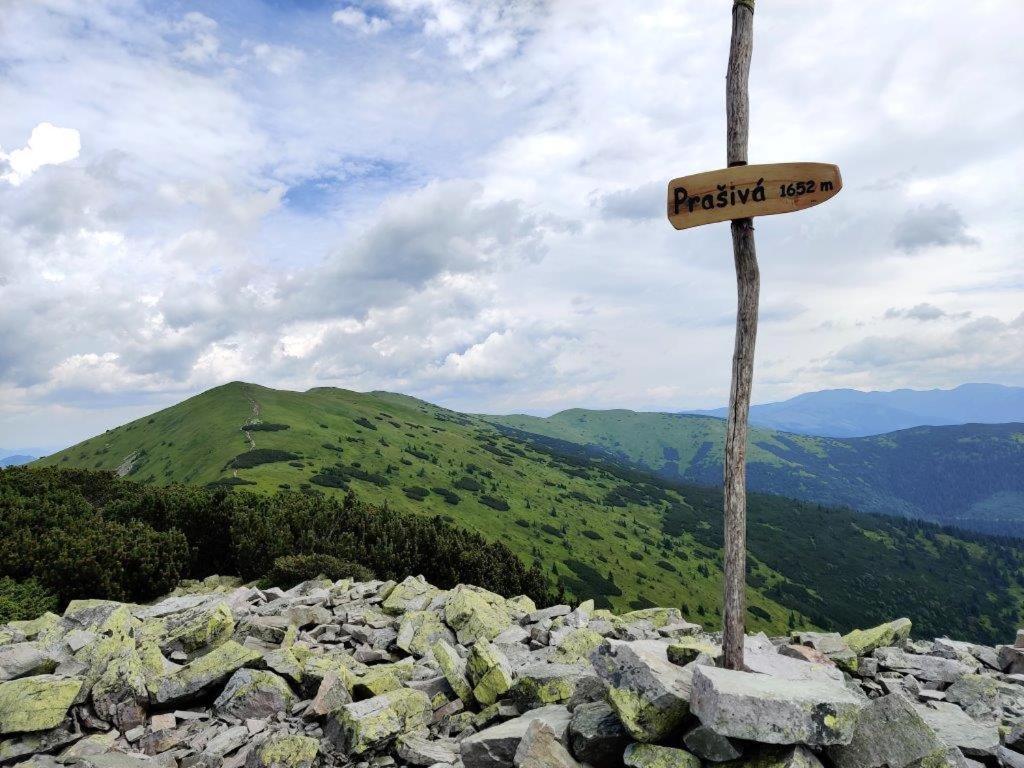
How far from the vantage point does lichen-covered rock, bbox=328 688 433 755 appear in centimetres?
988

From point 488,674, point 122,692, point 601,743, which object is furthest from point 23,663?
point 601,743

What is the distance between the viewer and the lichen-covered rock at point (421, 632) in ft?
47.8

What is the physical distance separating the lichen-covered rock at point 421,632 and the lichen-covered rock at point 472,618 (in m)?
0.31

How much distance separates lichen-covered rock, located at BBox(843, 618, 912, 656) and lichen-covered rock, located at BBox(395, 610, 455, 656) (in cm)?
1017

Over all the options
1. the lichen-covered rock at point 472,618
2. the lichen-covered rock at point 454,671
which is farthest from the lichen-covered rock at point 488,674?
the lichen-covered rock at point 472,618

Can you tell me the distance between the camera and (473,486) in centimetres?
16125

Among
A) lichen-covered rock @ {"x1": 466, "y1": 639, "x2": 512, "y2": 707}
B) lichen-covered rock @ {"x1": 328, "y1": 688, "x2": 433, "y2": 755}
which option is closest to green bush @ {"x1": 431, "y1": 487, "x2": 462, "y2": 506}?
lichen-covered rock @ {"x1": 466, "y1": 639, "x2": 512, "y2": 707}

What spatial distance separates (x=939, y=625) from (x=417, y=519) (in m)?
224

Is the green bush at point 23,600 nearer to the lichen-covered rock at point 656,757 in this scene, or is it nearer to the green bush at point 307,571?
the green bush at point 307,571

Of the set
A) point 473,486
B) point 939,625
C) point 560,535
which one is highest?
point 473,486

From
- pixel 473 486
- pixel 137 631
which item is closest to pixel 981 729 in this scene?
pixel 137 631

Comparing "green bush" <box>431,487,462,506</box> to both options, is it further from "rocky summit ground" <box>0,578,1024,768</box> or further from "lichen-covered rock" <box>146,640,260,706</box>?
"lichen-covered rock" <box>146,640,260,706</box>

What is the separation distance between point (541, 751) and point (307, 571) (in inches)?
702

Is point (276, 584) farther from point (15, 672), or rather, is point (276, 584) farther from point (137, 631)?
point (15, 672)
